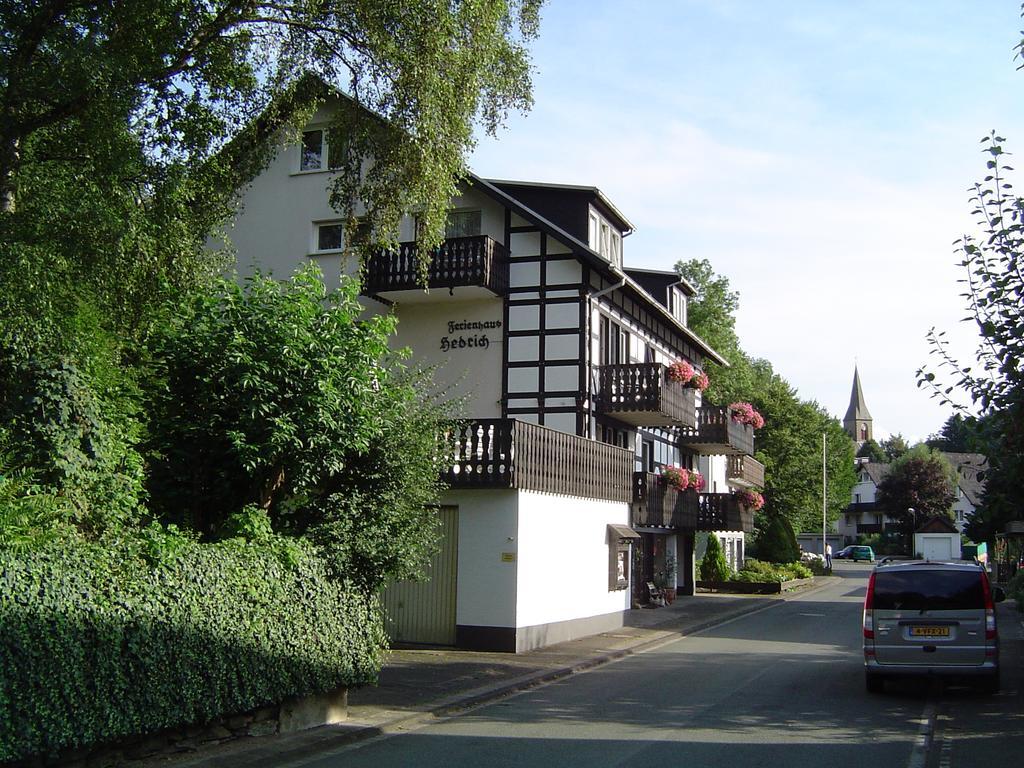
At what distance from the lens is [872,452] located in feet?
447

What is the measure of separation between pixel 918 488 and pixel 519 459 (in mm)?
74685

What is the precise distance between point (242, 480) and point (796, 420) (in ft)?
176

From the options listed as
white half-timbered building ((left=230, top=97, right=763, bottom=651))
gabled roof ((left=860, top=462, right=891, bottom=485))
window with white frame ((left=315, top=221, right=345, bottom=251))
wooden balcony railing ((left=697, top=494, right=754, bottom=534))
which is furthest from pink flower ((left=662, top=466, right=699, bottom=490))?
gabled roof ((left=860, top=462, right=891, bottom=485))

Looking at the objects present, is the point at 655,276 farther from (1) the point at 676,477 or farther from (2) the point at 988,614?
(2) the point at 988,614

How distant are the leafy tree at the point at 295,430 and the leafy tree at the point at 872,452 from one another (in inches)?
5022

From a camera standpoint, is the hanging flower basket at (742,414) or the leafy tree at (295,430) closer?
the leafy tree at (295,430)

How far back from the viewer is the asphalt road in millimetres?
9758

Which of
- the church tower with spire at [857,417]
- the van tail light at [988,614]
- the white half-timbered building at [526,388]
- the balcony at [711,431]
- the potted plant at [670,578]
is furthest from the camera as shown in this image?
Answer: the church tower with spire at [857,417]

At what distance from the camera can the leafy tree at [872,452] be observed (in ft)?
438

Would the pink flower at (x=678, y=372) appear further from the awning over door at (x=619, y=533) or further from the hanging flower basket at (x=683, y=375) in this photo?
the awning over door at (x=619, y=533)

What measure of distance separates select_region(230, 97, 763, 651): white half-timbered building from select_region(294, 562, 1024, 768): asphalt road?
3.00 meters

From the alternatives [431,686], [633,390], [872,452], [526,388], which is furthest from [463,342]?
[872,452]

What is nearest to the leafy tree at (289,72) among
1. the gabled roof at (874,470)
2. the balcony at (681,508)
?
the balcony at (681,508)

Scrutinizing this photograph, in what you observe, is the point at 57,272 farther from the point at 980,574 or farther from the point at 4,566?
the point at 980,574
